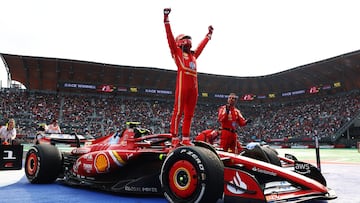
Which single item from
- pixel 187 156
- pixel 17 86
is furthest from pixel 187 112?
pixel 17 86

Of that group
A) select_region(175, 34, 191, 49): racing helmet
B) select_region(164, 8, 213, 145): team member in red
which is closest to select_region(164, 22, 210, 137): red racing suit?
select_region(164, 8, 213, 145): team member in red

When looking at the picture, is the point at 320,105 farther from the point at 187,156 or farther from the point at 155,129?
the point at 187,156

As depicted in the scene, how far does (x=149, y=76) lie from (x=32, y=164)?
28887 millimetres

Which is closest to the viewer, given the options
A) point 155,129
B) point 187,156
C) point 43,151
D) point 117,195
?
point 187,156

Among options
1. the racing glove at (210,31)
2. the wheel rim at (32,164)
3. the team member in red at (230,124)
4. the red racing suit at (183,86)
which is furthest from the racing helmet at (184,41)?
the wheel rim at (32,164)

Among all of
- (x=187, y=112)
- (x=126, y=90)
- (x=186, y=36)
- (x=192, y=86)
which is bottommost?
(x=187, y=112)

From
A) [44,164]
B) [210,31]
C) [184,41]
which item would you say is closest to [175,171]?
[184,41]

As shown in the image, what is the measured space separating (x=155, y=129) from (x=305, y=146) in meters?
15.4

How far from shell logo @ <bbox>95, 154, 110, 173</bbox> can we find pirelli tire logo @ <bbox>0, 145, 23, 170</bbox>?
153 inches

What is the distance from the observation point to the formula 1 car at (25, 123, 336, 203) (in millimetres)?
3186

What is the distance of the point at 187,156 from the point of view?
3332 millimetres

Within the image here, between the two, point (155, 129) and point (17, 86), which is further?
point (155, 129)

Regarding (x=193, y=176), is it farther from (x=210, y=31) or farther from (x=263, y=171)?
(x=210, y=31)

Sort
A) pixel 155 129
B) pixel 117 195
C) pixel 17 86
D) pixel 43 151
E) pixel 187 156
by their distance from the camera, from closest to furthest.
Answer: pixel 187 156, pixel 117 195, pixel 43 151, pixel 17 86, pixel 155 129
